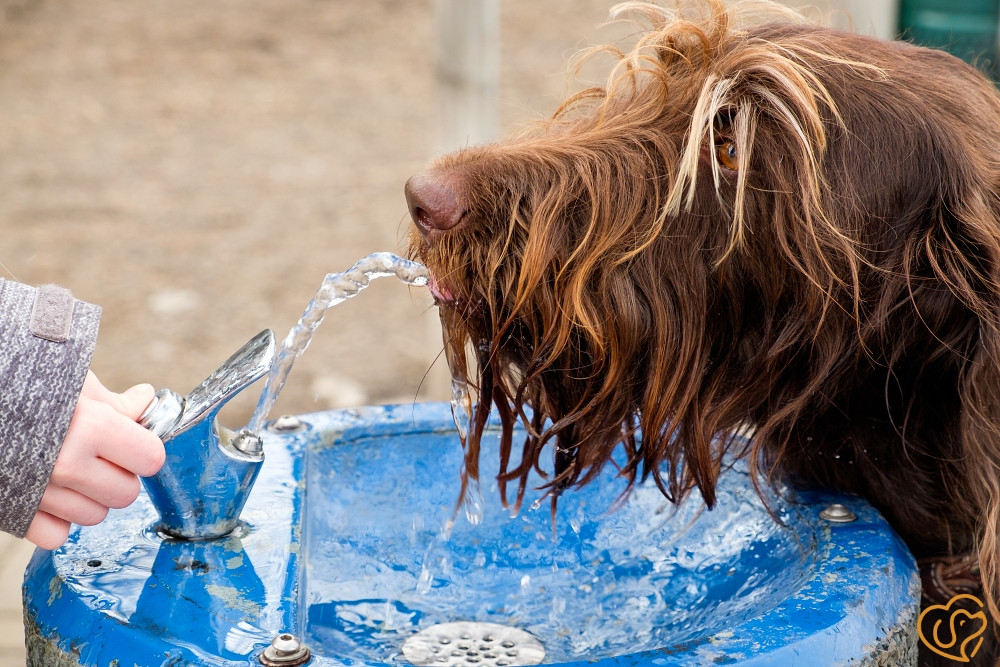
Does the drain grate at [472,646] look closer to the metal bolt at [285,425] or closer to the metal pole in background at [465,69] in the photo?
the metal bolt at [285,425]

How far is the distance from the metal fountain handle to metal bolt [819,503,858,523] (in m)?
0.88

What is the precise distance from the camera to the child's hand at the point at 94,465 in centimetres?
154

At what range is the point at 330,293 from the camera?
1836 millimetres

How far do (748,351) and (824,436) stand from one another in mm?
227

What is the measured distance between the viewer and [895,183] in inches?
71.1

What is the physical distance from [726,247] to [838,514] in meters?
0.46

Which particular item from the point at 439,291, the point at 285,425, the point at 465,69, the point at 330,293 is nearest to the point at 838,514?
the point at 439,291

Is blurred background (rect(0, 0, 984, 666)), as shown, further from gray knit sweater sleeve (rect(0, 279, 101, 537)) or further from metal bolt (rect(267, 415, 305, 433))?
gray knit sweater sleeve (rect(0, 279, 101, 537))

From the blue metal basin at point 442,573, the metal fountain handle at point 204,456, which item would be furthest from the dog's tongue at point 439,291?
the blue metal basin at point 442,573

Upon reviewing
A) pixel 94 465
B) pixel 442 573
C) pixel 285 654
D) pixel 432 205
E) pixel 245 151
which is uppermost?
pixel 432 205

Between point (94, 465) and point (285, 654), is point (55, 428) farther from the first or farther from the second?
point (285, 654)

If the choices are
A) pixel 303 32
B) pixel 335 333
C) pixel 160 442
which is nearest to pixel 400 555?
pixel 160 442

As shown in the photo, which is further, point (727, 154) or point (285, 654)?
point (727, 154)

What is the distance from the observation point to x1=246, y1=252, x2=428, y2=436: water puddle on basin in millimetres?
1808
